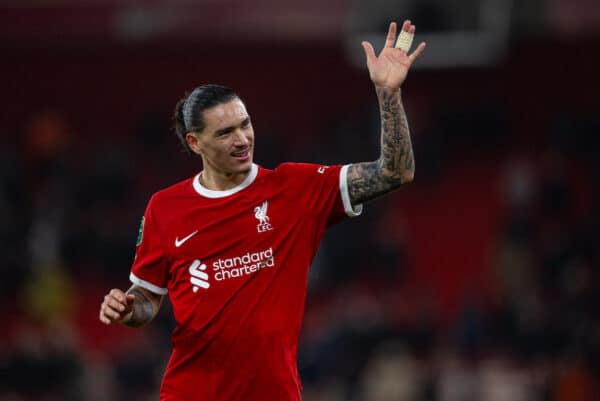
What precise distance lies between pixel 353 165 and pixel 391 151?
0.21 meters

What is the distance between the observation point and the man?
14.2 feet

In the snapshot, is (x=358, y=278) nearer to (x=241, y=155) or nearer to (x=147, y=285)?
(x=147, y=285)

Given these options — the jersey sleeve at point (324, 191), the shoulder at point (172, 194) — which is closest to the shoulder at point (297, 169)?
the jersey sleeve at point (324, 191)

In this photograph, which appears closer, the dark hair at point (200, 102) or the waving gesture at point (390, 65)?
the waving gesture at point (390, 65)

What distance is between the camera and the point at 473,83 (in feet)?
49.0

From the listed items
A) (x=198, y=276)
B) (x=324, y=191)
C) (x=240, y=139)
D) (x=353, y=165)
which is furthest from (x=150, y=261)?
(x=353, y=165)

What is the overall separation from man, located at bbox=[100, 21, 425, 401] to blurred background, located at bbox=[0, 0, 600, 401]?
663cm

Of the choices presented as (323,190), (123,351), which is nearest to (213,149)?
(323,190)

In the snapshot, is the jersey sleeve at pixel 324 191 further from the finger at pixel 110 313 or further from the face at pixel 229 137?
the finger at pixel 110 313

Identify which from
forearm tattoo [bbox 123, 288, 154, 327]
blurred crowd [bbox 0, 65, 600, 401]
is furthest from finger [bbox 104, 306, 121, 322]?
blurred crowd [bbox 0, 65, 600, 401]

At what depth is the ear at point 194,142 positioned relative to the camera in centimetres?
457

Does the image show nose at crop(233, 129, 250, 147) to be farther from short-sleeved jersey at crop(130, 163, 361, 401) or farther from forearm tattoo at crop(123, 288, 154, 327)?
forearm tattoo at crop(123, 288, 154, 327)

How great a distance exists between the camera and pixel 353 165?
4473 millimetres

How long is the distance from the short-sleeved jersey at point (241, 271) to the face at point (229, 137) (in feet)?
0.39
